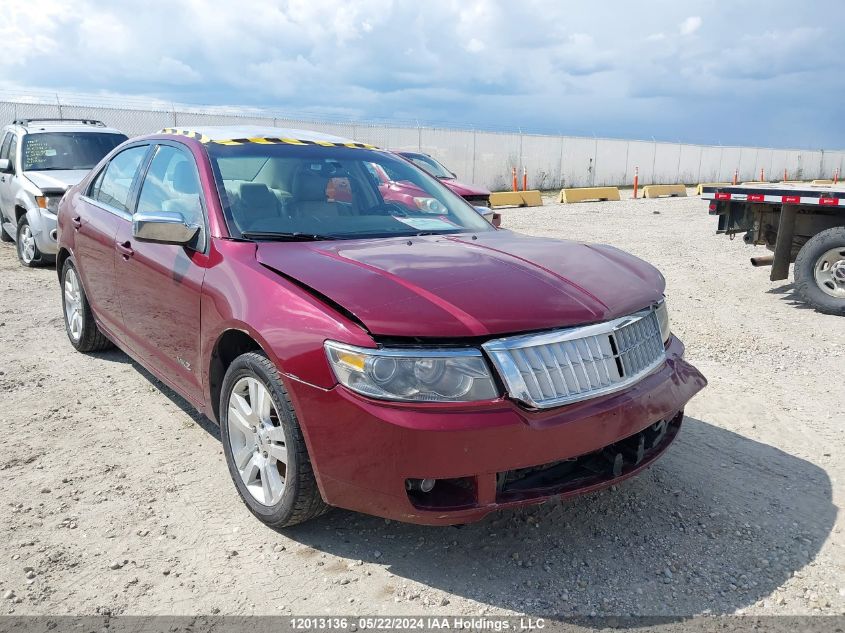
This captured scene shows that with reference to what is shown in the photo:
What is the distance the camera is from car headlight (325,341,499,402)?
244 centimetres

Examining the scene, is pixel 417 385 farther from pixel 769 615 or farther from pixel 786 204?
pixel 786 204

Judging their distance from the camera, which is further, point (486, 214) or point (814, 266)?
point (814, 266)

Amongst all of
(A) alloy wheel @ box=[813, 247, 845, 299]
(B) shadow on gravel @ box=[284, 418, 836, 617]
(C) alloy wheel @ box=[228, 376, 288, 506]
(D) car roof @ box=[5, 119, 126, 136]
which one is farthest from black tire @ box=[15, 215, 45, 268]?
(A) alloy wheel @ box=[813, 247, 845, 299]

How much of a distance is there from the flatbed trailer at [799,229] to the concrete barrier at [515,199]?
12.2m

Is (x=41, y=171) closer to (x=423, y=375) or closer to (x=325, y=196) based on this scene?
(x=325, y=196)

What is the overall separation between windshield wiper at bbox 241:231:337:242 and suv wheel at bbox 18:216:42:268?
7195 mm

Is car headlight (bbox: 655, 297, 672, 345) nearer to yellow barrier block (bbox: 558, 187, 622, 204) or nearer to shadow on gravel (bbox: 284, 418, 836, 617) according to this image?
shadow on gravel (bbox: 284, 418, 836, 617)

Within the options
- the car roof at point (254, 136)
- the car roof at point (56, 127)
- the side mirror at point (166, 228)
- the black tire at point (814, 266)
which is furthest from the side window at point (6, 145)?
the black tire at point (814, 266)

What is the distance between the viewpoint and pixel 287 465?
276 cm

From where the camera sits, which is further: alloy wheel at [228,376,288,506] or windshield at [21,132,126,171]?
windshield at [21,132,126,171]

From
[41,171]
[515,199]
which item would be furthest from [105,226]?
[515,199]

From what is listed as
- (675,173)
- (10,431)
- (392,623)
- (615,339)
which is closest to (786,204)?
(615,339)

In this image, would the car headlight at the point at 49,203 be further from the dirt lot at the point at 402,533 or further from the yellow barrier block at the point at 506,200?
the yellow barrier block at the point at 506,200

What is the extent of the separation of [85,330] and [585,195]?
20470 mm
